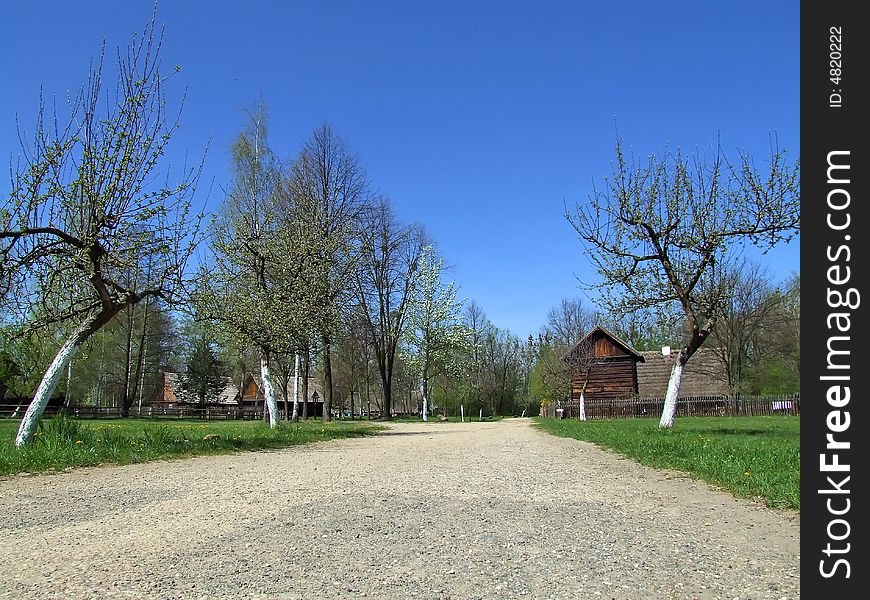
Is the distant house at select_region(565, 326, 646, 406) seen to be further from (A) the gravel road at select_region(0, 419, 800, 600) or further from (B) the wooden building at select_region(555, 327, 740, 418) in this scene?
(A) the gravel road at select_region(0, 419, 800, 600)

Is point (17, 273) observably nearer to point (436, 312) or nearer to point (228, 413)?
point (436, 312)

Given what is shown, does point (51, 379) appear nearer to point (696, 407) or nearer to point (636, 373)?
point (696, 407)

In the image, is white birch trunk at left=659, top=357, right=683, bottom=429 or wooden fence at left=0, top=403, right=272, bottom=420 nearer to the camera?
white birch trunk at left=659, top=357, right=683, bottom=429

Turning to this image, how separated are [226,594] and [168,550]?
1152 millimetres

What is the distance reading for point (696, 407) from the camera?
39719 mm

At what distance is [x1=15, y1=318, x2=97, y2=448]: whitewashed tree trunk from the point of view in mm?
10562

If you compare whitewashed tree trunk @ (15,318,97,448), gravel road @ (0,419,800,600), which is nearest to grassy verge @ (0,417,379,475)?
whitewashed tree trunk @ (15,318,97,448)

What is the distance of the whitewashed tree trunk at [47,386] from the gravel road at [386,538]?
121 inches

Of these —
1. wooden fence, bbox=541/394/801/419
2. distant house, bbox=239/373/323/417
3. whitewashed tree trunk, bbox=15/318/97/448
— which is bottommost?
distant house, bbox=239/373/323/417

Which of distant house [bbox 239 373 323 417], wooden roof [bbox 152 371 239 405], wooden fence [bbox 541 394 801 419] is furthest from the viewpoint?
wooden roof [bbox 152 371 239 405]

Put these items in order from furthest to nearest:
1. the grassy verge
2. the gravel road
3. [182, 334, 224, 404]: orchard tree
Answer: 1. [182, 334, 224, 404]: orchard tree
2. the grassy verge
3. the gravel road

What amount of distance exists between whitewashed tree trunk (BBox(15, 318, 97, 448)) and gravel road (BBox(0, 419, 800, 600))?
10.1 ft

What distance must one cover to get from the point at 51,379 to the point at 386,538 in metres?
8.78

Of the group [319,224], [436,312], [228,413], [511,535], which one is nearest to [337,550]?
[511,535]
